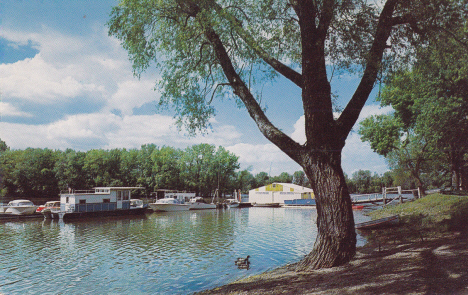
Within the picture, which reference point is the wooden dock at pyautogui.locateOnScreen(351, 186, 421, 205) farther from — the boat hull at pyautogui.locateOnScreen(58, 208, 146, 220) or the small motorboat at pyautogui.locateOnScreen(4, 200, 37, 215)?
the small motorboat at pyautogui.locateOnScreen(4, 200, 37, 215)

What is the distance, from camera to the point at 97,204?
3866cm

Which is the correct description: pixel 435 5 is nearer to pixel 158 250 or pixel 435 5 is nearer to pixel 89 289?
pixel 89 289

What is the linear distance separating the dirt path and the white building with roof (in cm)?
5615

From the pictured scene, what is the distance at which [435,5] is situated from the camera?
8.38 meters

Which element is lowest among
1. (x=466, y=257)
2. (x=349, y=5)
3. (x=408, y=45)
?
(x=466, y=257)

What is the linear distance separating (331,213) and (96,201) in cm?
3799

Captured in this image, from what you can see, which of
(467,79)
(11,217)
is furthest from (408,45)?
(11,217)

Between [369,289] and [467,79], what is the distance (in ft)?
61.7

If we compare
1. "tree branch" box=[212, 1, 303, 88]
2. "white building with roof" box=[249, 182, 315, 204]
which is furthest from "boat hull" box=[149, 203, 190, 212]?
"tree branch" box=[212, 1, 303, 88]

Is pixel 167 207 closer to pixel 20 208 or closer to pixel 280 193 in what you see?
pixel 20 208

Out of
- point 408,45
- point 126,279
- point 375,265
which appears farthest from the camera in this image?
point 126,279

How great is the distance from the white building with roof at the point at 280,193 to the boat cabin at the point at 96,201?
31.0m

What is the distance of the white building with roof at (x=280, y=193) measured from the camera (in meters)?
64.0

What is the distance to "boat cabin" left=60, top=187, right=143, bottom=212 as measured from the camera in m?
36.8
